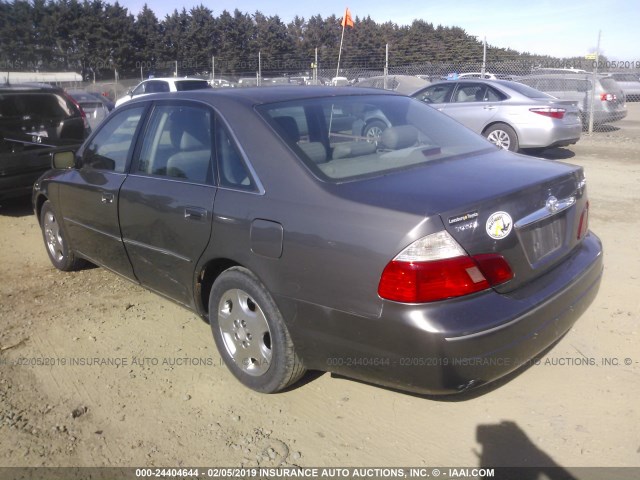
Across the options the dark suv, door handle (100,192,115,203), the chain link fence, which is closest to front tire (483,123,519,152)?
the chain link fence

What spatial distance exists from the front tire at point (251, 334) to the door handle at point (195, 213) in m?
0.35

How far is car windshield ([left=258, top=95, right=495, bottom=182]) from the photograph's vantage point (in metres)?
2.97

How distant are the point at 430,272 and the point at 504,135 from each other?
8786 mm

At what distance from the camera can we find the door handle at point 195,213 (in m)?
3.15

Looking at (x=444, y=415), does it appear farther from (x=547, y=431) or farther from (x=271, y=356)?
(x=271, y=356)

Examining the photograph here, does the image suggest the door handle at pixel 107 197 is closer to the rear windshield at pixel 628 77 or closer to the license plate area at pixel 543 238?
the license plate area at pixel 543 238

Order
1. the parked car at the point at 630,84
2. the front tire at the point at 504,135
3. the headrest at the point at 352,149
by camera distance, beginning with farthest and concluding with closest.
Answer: the parked car at the point at 630,84 → the front tire at the point at 504,135 → the headrest at the point at 352,149

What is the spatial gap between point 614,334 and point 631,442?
3.78 ft

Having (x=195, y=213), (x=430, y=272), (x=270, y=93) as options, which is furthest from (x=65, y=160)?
(x=430, y=272)

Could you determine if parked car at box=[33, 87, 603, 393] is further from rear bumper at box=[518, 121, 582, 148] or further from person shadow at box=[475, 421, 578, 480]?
rear bumper at box=[518, 121, 582, 148]

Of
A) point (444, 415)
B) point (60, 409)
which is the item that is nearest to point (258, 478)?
point (444, 415)

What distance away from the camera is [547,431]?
2.78 meters

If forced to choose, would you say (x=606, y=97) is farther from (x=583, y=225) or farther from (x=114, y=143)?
(x=114, y=143)

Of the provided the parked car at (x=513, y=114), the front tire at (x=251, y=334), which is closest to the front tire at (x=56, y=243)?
the front tire at (x=251, y=334)
